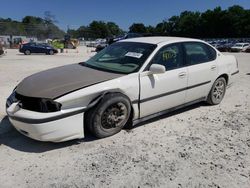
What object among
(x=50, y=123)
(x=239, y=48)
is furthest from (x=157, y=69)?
(x=239, y=48)

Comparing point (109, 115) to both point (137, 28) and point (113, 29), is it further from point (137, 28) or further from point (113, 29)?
point (113, 29)

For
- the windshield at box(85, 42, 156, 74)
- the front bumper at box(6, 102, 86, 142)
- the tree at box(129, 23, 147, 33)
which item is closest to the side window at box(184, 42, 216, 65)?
the windshield at box(85, 42, 156, 74)

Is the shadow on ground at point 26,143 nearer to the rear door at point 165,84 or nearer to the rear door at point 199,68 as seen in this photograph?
the rear door at point 165,84

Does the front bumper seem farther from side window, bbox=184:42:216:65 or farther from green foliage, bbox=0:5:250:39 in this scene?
green foliage, bbox=0:5:250:39

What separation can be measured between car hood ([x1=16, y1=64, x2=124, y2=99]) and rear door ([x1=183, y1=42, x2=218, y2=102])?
1.54m

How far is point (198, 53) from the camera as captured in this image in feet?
17.4

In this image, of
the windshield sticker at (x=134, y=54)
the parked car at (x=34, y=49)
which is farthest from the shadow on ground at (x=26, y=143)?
the parked car at (x=34, y=49)

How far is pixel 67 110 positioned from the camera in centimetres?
362

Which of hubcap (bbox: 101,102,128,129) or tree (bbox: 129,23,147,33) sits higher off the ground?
tree (bbox: 129,23,147,33)

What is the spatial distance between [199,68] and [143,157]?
2.35 m

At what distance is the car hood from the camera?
12.1 feet

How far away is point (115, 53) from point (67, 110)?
1.77 metres

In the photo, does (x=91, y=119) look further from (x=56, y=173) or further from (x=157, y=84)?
(x=157, y=84)

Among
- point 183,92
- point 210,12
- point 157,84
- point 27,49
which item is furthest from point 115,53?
point 210,12
